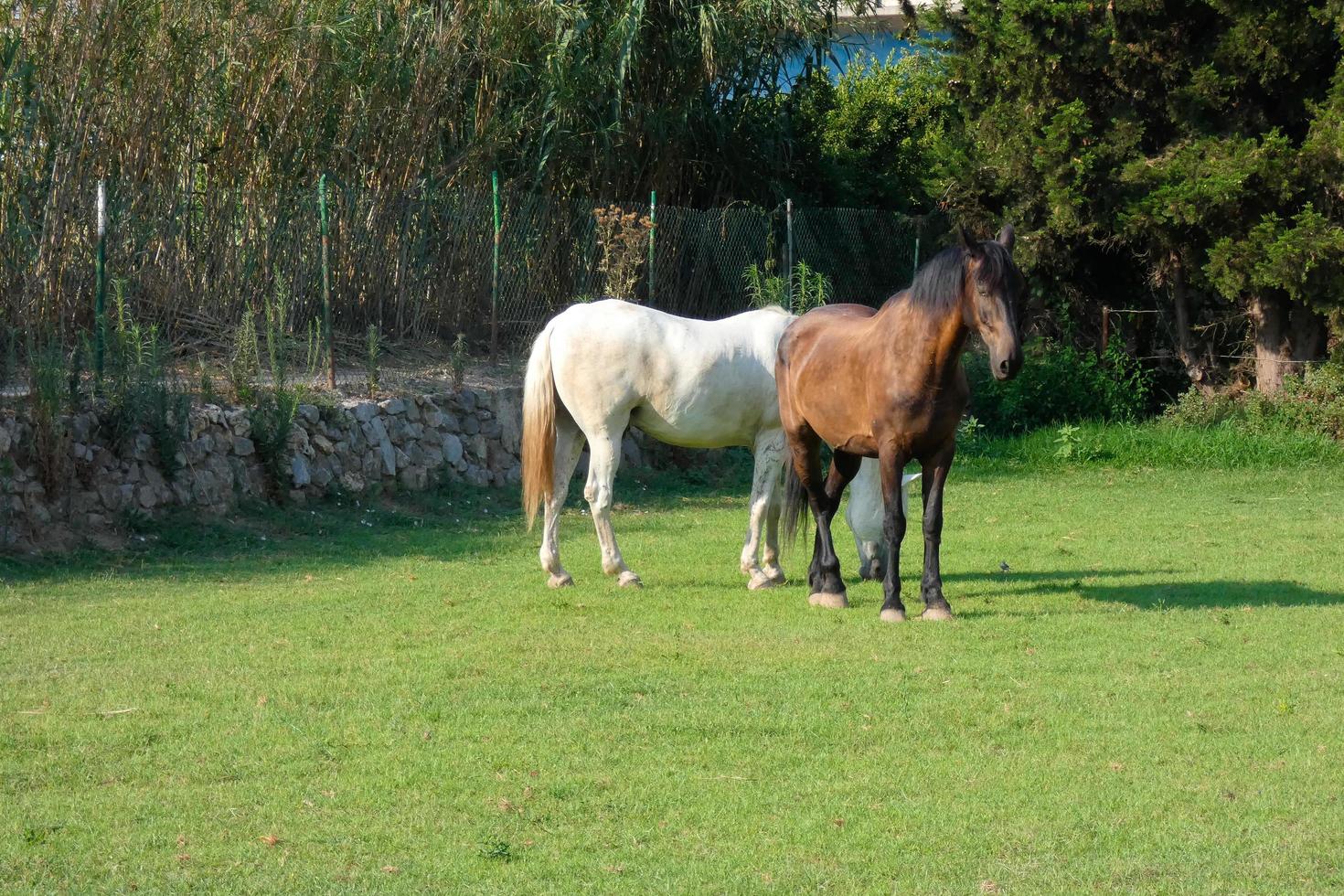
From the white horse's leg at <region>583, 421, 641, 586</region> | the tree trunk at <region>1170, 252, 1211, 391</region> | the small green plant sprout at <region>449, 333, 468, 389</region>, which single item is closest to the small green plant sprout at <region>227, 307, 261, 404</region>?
the small green plant sprout at <region>449, 333, 468, 389</region>

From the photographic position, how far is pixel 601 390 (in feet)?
28.6

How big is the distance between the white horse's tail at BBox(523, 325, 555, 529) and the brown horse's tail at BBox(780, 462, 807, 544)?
144 cm

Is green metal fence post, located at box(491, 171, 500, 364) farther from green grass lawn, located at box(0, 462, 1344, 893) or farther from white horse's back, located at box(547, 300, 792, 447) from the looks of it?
white horse's back, located at box(547, 300, 792, 447)

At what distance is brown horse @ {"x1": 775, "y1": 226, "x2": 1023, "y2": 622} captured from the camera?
7078mm

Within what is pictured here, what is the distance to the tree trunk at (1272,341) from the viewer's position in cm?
1577

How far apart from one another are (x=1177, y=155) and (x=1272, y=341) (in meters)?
2.39

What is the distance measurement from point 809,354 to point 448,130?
26.2ft

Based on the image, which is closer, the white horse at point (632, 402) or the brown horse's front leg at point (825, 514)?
the brown horse's front leg at point (825, 514)

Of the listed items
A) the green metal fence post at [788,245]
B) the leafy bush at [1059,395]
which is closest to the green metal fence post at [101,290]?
the green metal fence post at [788,245]

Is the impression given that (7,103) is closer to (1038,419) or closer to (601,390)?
(601,390)

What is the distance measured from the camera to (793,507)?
29.1 feet

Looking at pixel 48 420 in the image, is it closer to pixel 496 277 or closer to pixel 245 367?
pixel 245 367

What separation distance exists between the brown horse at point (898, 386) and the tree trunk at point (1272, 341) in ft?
29.5

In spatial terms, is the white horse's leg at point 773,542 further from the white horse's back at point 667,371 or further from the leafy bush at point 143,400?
the leafy bush at point 143,400
